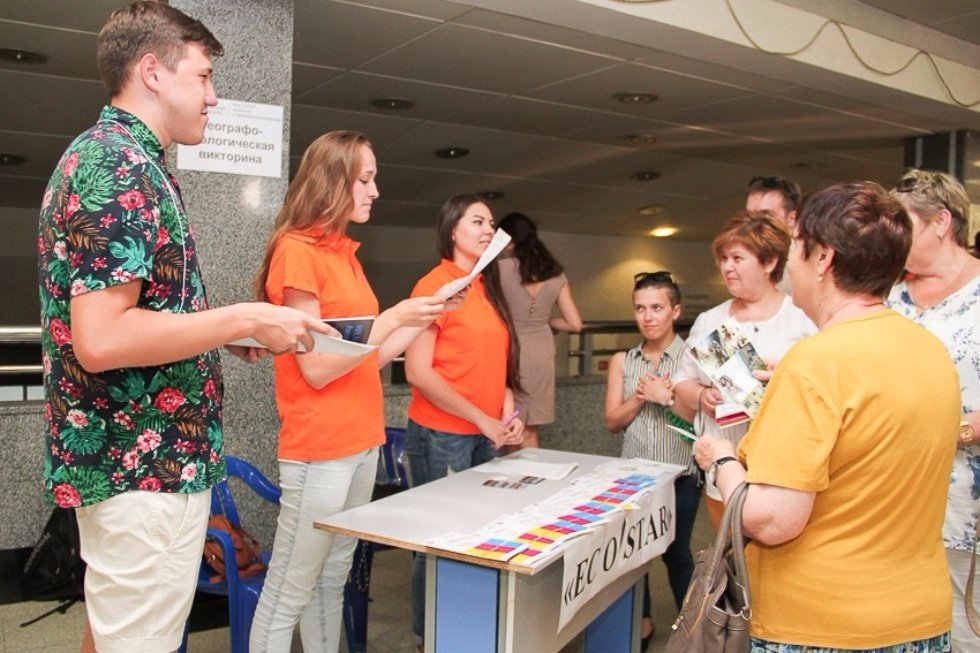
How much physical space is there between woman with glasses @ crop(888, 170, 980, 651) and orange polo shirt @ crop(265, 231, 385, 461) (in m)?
1.56

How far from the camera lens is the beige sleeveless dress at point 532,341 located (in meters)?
4.03

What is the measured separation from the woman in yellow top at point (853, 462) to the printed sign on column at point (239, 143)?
222 centimetres

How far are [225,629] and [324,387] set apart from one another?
161 cm

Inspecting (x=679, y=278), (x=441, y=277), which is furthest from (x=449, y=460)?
(x=679, y=278)

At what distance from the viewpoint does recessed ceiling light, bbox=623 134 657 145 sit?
271 inches

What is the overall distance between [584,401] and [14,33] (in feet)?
12.7

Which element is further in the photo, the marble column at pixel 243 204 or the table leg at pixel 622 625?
the marble column at pixel 243 204

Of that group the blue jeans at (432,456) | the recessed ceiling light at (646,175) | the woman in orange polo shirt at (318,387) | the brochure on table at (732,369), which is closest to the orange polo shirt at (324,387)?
the woman in orange polo shirt at (318,387)

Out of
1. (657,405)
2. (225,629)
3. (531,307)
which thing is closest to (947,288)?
(657,405)

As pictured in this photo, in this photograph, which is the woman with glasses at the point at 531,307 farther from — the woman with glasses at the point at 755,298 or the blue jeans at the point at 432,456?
the woman with glasses at the point at 755,298

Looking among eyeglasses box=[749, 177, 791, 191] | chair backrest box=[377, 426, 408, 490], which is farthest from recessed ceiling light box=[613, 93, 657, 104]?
chair backrest box=[377, 426, 408, 490]

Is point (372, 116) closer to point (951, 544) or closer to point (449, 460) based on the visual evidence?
point (449, 460)

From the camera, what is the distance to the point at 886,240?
1582 millimetres

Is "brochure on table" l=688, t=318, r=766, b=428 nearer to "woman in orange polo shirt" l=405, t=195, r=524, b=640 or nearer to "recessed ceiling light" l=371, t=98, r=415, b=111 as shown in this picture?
"woman in orange polo shirt" l=405, t=195, r=524, b=640
